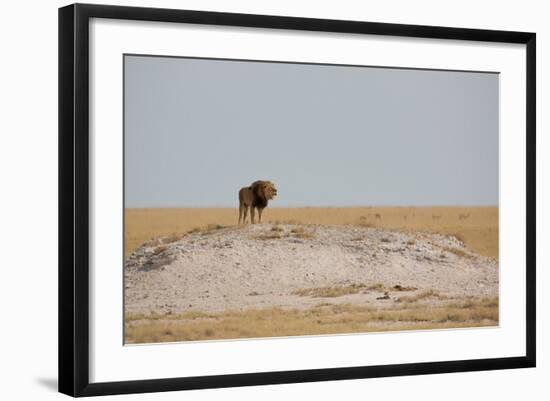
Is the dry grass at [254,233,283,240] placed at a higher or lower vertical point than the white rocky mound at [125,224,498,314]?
higher

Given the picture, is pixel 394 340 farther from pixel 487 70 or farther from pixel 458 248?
pixel 487 70

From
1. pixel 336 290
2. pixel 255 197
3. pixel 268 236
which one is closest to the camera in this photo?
pixel 255 197

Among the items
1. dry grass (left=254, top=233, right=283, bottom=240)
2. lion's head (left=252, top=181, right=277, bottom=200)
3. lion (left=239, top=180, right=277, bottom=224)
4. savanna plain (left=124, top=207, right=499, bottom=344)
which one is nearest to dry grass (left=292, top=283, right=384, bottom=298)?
savanna plain (left=124, top=207, right=499, bottom=344)

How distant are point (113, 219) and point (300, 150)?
6.13 feet

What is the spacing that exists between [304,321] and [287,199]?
3.61 ft

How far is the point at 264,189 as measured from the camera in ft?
35.5

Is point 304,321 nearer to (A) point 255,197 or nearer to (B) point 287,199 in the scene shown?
(B) point 287,199

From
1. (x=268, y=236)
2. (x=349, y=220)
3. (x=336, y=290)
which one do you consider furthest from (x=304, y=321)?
(x=349, y=220)

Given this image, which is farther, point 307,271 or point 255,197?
point 307,271

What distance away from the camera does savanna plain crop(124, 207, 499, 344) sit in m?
10.6

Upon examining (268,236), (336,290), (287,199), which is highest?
(287,199)

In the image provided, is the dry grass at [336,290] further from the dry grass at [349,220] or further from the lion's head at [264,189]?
the lion's head at [264,189]

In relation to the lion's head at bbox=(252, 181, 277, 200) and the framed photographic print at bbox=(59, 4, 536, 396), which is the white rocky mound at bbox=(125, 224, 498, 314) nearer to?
the framed photographic print at bbox=(59, 4, 536, 396)

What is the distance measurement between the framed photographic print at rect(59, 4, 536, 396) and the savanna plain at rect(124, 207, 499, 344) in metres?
0.02
